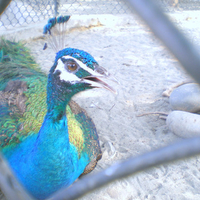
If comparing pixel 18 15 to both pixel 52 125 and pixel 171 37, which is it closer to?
pixel 52 125

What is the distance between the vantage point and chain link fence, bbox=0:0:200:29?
426 centimetres

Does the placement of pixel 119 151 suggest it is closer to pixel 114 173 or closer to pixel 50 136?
pixel 50 136

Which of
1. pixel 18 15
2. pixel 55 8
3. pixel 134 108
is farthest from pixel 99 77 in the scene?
pixel 18 15

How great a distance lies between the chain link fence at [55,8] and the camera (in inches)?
168

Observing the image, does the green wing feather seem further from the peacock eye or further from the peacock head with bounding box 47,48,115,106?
the peacock eye

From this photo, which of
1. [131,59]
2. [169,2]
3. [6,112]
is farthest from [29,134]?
[169,2]

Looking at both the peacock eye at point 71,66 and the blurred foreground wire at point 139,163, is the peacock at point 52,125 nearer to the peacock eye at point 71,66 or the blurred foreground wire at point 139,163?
the peacock eye at point 71,66

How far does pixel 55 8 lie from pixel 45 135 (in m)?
3.66

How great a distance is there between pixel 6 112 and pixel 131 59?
2.24m

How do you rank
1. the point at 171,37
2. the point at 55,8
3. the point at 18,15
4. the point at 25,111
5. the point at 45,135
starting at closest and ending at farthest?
the point at 171,37, the point at 45,135, the point at 25,111, the point at 55,8, the point at 18,15

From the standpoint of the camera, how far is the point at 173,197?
4.49ft

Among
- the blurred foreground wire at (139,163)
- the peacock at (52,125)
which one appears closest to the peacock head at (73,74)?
the peacock at (52,125)

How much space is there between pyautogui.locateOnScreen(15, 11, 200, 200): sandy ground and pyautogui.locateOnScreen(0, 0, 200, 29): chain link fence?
0.72 meters

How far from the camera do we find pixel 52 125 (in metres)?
1.15
